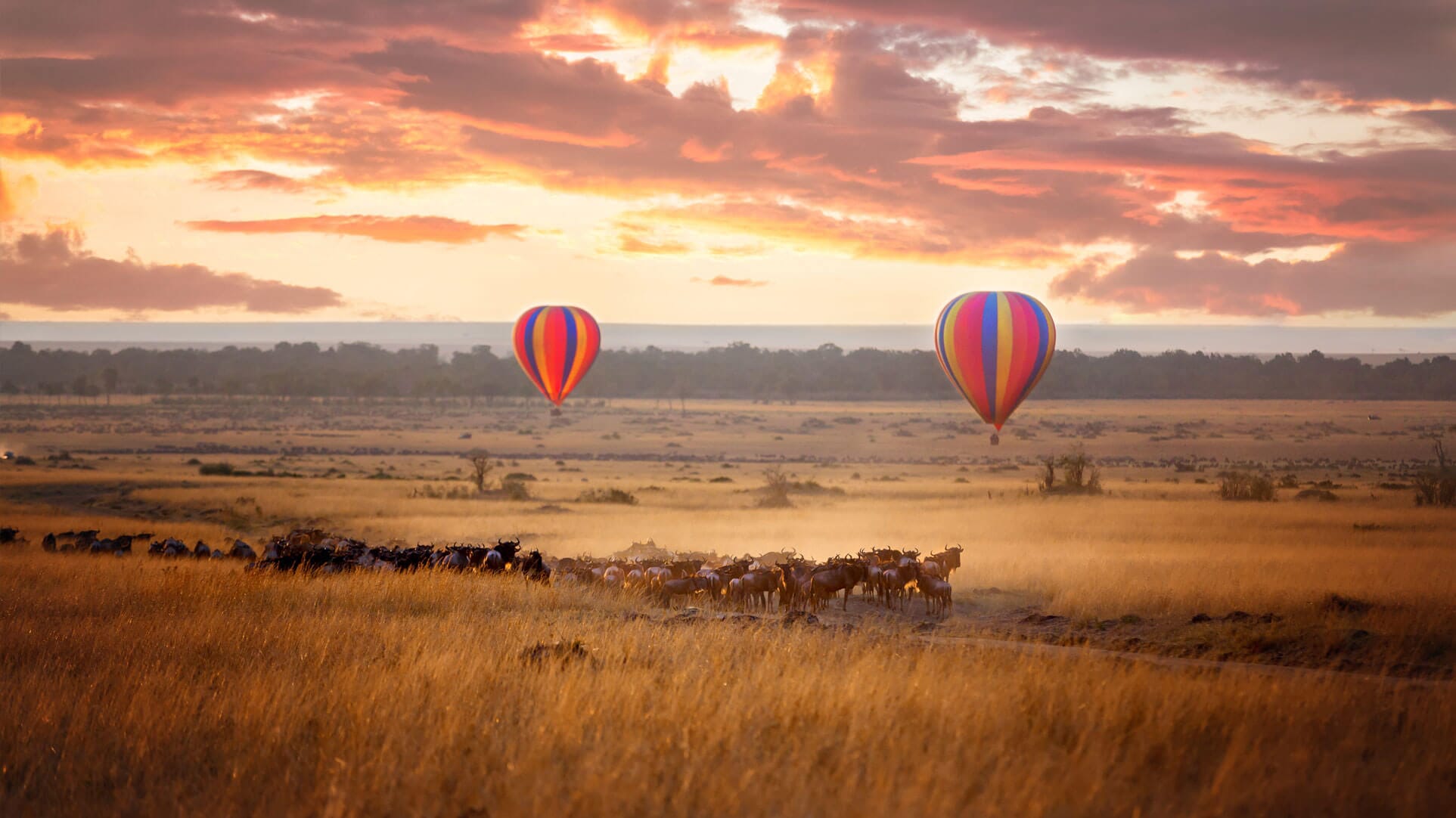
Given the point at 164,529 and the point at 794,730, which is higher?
the point at 794,730

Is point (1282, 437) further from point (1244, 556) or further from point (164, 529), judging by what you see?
point (164, 529)

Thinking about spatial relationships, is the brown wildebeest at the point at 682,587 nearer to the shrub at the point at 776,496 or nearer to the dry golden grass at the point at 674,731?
the dry golden grass at the point at 674,731

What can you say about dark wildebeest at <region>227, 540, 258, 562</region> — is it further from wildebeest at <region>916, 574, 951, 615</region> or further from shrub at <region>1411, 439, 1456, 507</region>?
shrub at <region>1411, 439, 1456, 507</region>

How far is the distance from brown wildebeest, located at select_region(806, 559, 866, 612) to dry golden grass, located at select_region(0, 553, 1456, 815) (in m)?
5.99

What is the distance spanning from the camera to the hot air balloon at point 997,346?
3678 centimetres

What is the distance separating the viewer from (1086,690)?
10.2 meters

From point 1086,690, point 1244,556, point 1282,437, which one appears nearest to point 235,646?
point 1086,690

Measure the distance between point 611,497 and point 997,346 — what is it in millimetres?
20341

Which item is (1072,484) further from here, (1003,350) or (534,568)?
(534,568)

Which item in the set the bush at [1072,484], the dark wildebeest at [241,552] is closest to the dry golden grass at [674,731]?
the dark wildebeest at [241,552]

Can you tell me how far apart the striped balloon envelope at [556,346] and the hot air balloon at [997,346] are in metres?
21.2

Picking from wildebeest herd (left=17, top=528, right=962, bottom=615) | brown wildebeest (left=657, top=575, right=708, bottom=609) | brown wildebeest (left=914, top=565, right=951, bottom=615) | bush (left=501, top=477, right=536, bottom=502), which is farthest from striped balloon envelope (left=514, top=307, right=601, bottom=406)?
brown wildebeest (left=914, top=565, right=951, bottom=615)

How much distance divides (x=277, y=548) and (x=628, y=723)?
14.6 meters

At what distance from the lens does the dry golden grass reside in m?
7.91
